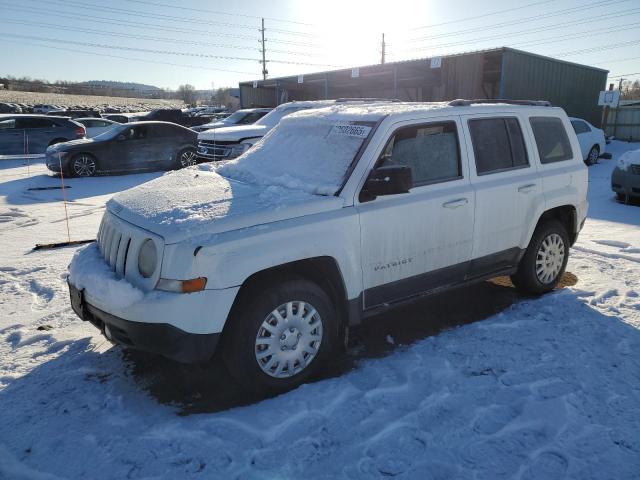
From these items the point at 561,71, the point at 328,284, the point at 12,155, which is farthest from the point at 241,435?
the point at 561,71

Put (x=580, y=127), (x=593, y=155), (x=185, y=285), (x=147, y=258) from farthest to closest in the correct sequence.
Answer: (x=593, y=155) → (x=580, y=127) → (x=147, y=258) → (x=185, y=285)

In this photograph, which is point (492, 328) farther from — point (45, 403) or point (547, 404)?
point (45, 403)

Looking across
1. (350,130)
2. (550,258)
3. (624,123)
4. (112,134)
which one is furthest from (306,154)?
(624,123)

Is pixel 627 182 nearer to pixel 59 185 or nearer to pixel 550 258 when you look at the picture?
pixel 550 258

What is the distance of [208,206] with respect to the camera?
347 cm

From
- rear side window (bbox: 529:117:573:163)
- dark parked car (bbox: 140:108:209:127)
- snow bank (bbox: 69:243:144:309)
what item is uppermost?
dark parked car (bbox: 140:108:209:127)

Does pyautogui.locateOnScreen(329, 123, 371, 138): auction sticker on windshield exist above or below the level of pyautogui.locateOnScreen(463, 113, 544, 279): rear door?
above

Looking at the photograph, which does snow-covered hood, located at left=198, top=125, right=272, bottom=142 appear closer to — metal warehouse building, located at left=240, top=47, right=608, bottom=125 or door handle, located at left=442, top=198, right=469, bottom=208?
door handle, located at left=442, top=198, right=469, bottom=208

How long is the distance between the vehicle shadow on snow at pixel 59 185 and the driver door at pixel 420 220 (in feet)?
28.0

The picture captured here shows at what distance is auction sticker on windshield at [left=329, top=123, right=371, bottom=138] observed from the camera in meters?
3.98

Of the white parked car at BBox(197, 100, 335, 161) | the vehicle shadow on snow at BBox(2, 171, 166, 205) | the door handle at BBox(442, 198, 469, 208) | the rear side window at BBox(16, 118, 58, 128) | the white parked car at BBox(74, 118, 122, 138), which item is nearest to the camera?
the door handle at BBox(442, 198, 469, 208)

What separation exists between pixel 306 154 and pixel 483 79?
22.4 m

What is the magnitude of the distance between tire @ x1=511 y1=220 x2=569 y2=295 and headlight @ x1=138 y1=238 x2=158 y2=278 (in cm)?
364

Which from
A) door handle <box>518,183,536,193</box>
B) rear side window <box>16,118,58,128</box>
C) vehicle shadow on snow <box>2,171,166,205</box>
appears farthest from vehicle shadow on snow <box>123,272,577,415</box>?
rear side window <box>16,118,58,128</box>
